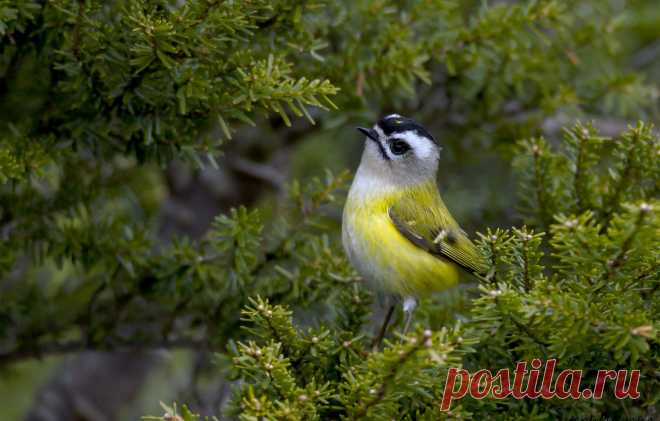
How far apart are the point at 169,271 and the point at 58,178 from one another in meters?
0.63

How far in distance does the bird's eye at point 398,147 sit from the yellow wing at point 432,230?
0.19 m

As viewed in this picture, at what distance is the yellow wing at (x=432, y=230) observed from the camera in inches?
119

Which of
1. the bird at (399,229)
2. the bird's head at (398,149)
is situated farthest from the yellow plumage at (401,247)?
the bird's head at (398,149)

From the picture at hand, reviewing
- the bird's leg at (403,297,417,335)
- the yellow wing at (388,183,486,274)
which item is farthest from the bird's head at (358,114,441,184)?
the bird's leg at (403,297,417,335)

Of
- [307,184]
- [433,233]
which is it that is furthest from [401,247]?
[307,184]

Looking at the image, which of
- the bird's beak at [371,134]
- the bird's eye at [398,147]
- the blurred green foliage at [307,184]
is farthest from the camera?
the bird's eye at [398,147]

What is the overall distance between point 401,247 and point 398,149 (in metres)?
0.55

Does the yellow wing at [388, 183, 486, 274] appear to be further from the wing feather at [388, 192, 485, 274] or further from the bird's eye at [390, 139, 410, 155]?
the bird's eye at [390, 139, 410, 155]

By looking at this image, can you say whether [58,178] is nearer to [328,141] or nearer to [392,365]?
[392,365]

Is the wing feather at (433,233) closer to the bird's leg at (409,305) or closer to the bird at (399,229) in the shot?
the bird at (399,229)

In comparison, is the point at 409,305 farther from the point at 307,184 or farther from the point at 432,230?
the point at 307,184

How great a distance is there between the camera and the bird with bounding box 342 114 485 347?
9.64 ft

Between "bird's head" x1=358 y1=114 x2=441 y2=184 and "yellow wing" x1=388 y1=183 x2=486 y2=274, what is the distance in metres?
0.12

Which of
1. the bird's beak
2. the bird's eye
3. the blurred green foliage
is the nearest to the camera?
the blurred green foliage
